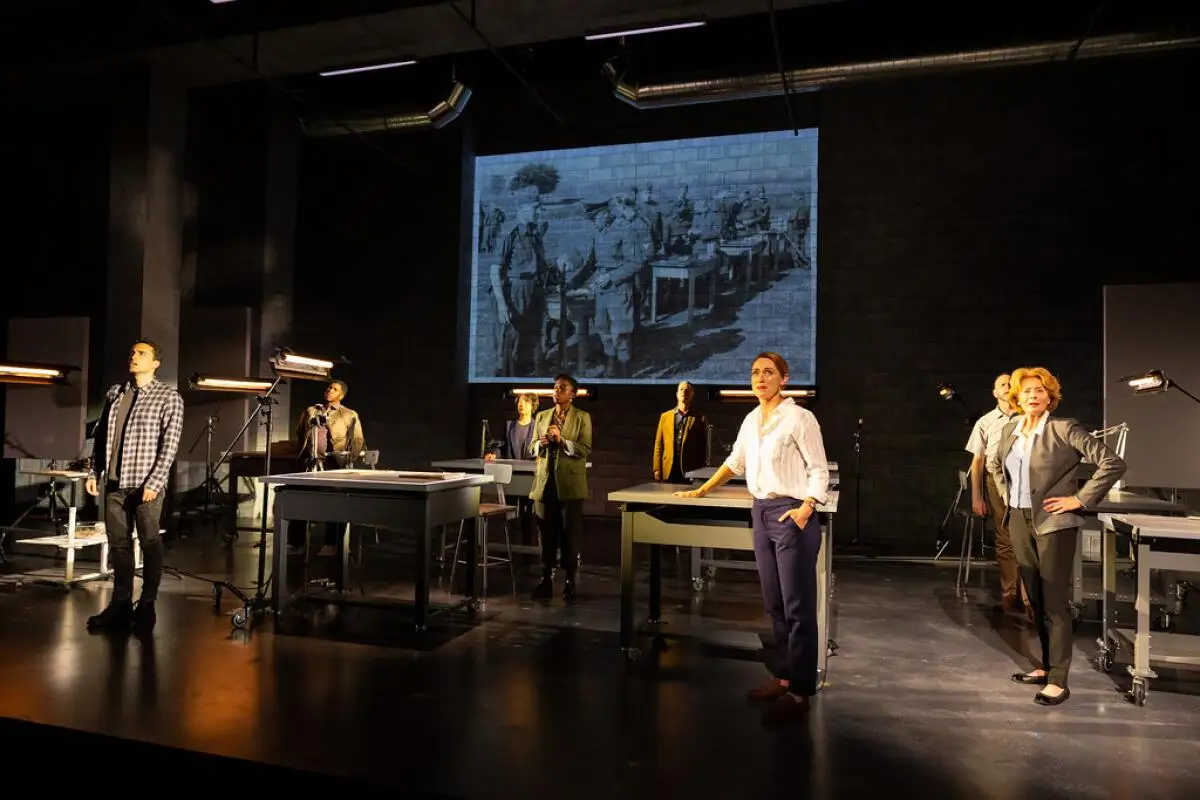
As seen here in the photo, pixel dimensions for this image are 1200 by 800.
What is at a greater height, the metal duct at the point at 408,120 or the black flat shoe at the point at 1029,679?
the metal duct at the point at 408,120

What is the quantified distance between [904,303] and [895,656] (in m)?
5.27

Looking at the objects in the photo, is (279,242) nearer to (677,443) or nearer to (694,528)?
(677,443)

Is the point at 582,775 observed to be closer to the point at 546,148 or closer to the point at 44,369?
the point at 44,369

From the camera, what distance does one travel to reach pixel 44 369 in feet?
23.0

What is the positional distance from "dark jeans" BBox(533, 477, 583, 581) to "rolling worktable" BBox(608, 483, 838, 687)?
4.21 ft

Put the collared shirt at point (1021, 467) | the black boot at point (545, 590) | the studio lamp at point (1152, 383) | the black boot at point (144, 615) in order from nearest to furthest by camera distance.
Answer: the collared shirt at point (1021, 467) < the black boot at point (144, 615) < the studio lamp at point (1152, 383) < the black boot at point (545, 590)

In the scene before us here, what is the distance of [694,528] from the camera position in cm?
408

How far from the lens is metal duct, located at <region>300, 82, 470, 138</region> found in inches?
362

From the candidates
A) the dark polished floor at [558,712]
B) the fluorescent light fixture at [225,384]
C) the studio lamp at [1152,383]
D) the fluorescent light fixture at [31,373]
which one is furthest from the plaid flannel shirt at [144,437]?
the studio lamp at [1152,383]

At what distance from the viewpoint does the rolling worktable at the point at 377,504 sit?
14.7ft

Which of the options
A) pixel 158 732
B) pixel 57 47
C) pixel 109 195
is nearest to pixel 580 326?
pixel 109 195

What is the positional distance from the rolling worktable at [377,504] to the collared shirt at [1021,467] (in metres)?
3.03

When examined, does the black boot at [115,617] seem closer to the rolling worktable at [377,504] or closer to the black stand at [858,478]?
the rolling worktable at [377,504]

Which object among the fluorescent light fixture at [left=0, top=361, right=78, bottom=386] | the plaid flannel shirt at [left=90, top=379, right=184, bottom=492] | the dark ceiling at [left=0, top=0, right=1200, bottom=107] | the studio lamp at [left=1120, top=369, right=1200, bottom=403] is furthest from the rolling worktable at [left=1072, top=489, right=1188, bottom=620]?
the fluorescent light fixture at [left=0, top=361, right=78, bottom=386]
